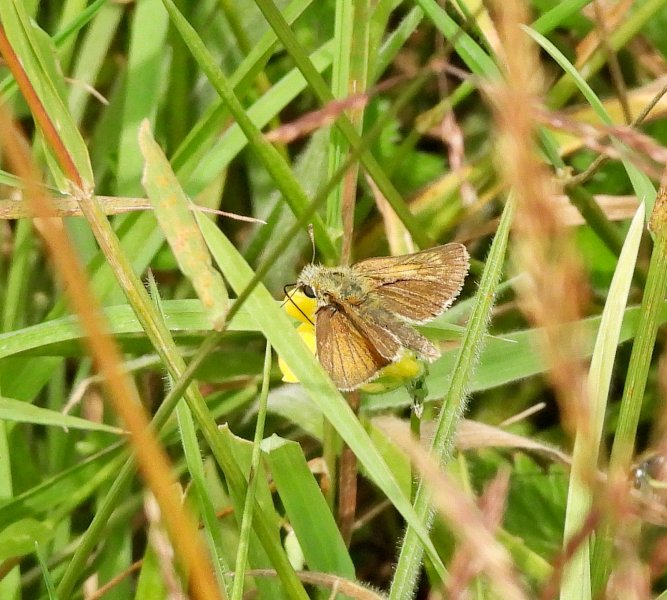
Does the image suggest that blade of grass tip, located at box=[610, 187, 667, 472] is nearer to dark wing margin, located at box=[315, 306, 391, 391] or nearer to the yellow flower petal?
dark wing margin, located at box=[315, 306, 391, 391]

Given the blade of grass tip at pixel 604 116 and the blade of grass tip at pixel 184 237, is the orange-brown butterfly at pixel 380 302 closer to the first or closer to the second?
the blade of grass tip at pixel 604 116

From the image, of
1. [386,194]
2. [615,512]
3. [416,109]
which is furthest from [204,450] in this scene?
[615,512]

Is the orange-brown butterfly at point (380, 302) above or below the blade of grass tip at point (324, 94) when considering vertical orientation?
below

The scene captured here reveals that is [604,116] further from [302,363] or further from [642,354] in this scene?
[302,363]

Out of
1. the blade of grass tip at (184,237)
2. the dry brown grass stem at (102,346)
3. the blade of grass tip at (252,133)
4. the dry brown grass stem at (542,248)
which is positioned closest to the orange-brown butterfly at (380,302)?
the blade of grass tip at (252,133)

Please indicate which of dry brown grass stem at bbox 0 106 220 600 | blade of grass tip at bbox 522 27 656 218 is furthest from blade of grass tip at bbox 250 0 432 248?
dry brown grass stem at bbox 0 106 220 600

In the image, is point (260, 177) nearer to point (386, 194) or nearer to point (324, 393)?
point (386, 194)
